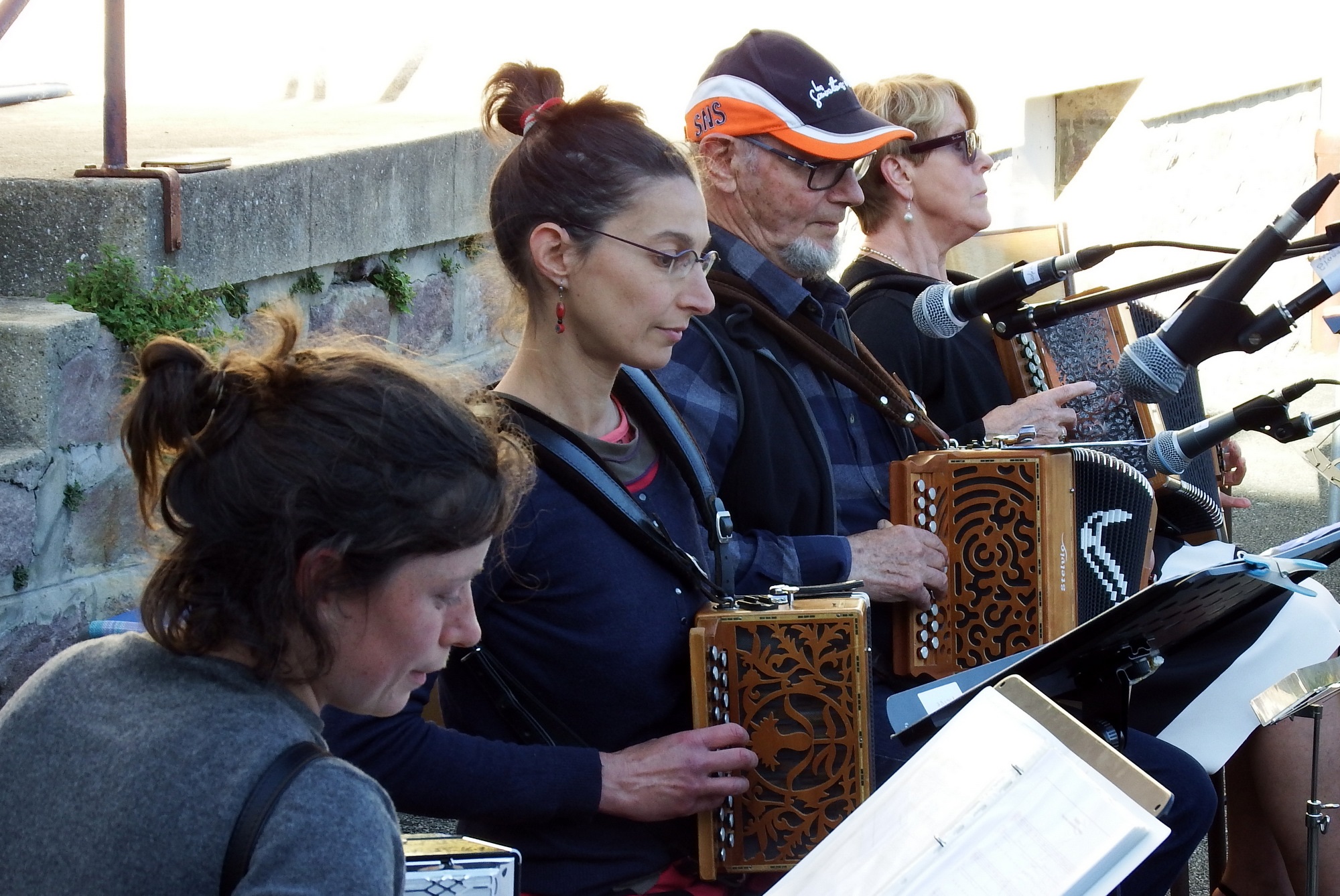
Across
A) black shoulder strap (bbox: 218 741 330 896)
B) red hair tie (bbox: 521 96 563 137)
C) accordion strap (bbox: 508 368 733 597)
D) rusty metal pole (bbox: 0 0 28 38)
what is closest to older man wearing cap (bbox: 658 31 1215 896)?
accordion strap (bbox: 508 368 733 597)

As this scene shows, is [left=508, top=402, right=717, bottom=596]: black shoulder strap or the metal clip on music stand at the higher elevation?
[left=508, top=402, right=717, bottom=596]: black shoulder strap

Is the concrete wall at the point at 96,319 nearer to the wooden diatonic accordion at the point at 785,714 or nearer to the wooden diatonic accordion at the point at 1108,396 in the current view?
the wooden diatonic accordion at the point at 785,714

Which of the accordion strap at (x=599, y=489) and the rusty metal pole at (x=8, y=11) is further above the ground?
the rusty metal pole at (x=8, y=11)

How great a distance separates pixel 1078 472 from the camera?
8.52ft

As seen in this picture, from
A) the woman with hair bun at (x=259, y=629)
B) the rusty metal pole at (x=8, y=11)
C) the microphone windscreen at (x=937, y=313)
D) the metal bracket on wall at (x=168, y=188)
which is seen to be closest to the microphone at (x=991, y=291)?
the microphone windscreen at (x=937, y=313)

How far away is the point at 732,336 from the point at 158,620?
59.2 inches

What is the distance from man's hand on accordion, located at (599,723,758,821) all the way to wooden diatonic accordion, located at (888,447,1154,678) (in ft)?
2.34

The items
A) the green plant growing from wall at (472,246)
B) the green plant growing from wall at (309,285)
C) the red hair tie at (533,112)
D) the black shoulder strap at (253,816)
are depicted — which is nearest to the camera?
the black shoulder strap at (253,816)

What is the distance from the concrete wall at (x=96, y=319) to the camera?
2410 mm

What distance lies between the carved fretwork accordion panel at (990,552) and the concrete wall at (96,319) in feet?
2.91

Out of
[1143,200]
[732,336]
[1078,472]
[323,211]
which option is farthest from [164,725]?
[1143,200]

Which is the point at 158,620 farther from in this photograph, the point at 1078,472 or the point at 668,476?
the point at 1078,472

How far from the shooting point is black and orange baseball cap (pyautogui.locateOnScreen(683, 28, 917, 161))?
2.68 metres

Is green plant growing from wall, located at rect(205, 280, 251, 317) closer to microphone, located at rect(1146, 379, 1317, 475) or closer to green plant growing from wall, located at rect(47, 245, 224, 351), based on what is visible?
green plant growing from wall, located at rect(47, 245, 224, 351)
